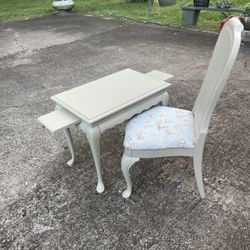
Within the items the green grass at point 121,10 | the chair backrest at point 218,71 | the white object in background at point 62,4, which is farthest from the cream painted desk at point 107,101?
the white object in background at point 62,4

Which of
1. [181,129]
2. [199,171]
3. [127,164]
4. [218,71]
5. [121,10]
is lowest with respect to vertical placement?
[121,10]

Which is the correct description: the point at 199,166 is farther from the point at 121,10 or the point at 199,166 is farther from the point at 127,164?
the point at 121,10

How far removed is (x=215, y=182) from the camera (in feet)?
6.61

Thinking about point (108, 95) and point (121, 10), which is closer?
point (108, 95)

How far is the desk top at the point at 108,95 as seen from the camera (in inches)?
70.6

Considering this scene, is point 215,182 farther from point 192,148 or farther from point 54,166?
point 54,166

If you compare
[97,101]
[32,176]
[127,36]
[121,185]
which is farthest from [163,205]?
[127,36]

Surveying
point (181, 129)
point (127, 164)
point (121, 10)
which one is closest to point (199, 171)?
point (181, 129)

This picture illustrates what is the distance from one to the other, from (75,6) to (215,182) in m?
7.10

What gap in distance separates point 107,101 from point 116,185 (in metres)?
0.62

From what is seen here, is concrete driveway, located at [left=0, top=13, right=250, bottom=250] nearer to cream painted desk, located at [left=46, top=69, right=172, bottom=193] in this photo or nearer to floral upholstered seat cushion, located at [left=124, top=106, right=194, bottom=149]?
cream painted desk, located at [left=46, top=69, right=172, bottom=193]

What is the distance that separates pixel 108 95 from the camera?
1.95 meters

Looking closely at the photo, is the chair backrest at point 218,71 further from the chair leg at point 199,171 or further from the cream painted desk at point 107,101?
the cream painted desk at point 107,101

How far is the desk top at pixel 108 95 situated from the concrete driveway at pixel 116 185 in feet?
1.92
